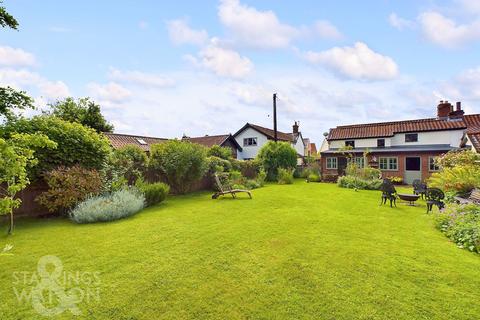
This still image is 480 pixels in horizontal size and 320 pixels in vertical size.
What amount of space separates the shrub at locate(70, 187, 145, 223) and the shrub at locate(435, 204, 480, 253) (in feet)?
28.9

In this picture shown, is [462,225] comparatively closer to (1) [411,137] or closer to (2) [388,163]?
(2) [388,163]

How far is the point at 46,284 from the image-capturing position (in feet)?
12.2

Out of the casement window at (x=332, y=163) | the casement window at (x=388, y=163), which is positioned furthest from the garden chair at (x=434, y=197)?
the casement window at (x=332, y=163)

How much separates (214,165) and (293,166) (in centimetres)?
984

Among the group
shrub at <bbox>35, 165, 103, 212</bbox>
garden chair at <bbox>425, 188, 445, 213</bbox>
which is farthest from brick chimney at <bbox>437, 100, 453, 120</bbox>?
shrub at <bbox>35, 165, 103, 212</bbox>

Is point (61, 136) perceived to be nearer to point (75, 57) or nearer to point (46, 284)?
point (75, 57)

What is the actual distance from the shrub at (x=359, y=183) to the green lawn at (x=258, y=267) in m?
8.88

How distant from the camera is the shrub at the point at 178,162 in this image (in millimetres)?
12297

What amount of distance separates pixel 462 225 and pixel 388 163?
1786 centimetres

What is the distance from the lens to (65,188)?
26.3 feet

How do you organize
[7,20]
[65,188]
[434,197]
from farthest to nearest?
[434,197] < [65,188] < [7,20]

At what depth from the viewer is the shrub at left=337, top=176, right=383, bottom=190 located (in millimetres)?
15872

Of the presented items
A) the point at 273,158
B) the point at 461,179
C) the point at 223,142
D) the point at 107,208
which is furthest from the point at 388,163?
the point at 107,208

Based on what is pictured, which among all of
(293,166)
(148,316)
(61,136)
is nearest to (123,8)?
(61,136)
